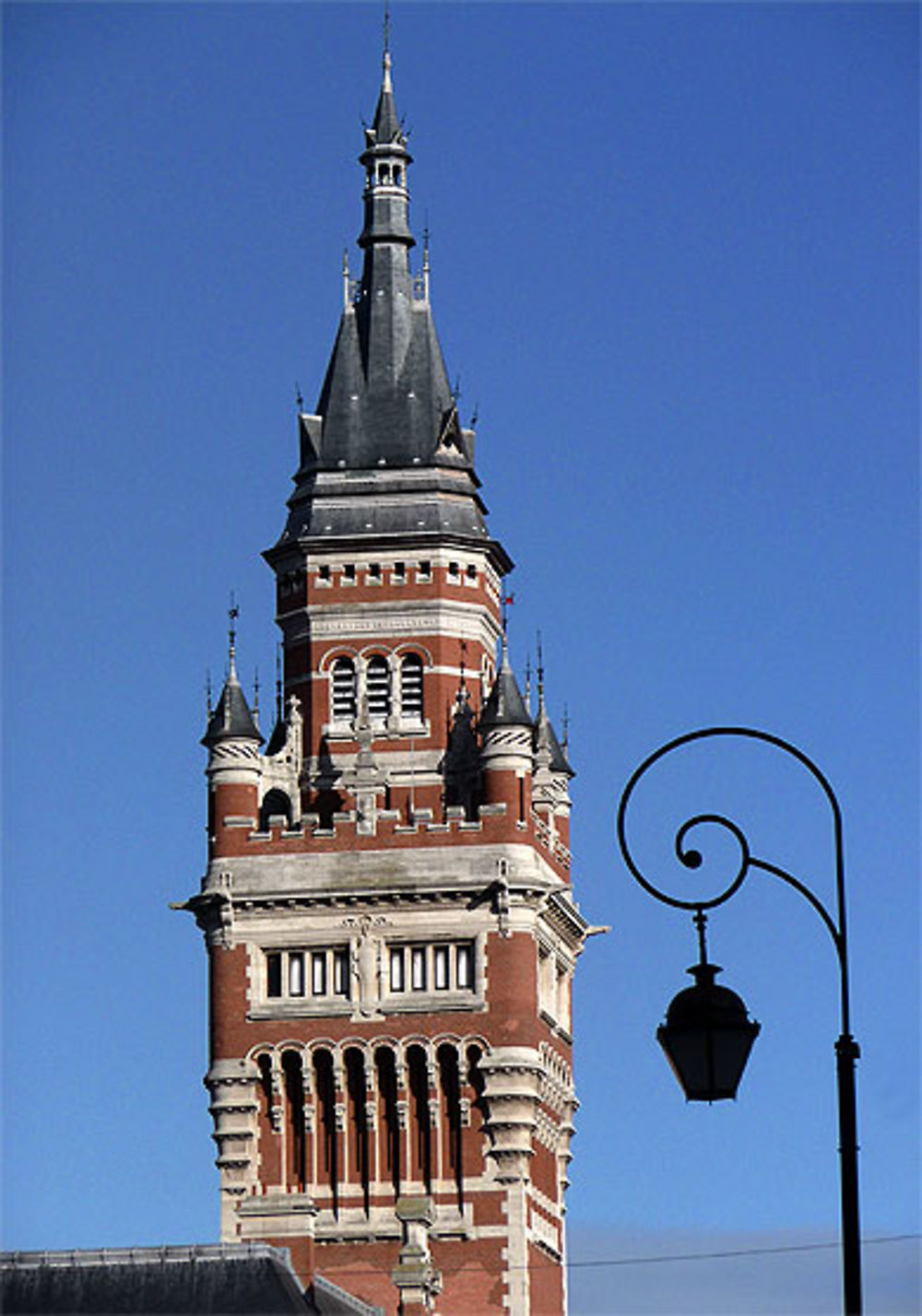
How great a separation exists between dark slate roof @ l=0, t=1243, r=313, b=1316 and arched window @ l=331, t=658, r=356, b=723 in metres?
23.3

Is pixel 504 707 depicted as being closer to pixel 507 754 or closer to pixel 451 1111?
pixel 507 754

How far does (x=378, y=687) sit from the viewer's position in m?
100

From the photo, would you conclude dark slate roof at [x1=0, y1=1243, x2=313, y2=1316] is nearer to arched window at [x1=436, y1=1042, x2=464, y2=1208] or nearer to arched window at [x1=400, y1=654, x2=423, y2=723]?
arched window at [x1=436, y1=1042, x2=464, y2=1208]

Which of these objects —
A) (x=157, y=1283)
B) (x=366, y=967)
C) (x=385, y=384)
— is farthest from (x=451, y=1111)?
(x=385, y=384)

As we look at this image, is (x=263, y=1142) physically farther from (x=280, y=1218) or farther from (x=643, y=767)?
(x=643, y=767)

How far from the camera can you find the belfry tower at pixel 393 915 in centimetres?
9362

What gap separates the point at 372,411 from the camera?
103m

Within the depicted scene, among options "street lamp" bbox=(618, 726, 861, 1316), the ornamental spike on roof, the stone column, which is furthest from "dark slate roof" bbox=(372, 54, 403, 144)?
"street lamp" bbox=(618, 726, 861, 1316)

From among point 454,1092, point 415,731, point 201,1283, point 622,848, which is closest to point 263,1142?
point 454,1092

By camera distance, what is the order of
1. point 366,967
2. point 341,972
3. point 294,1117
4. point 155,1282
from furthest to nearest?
point 341,972 < point 366,967 < point 294,1117 < point 155,1282

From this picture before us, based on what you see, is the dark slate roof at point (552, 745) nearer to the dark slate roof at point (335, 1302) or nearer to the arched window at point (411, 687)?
the arched window at point (411, 687)

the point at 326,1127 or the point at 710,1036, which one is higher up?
the point at 326,1127

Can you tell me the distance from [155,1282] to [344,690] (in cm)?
2597

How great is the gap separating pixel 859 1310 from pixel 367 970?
205 feet
